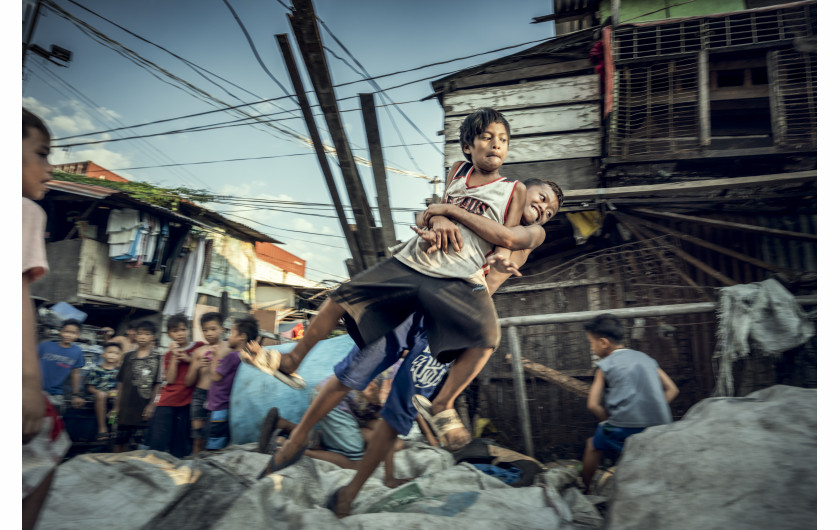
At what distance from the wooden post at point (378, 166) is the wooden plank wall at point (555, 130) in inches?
95.3

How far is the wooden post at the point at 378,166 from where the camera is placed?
13.1 feet

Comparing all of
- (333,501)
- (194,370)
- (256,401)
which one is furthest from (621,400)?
(194,370)

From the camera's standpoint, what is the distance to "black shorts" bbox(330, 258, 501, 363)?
2.10m

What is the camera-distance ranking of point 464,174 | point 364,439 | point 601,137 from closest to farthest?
point 464,174
point 364,439
point 601,137

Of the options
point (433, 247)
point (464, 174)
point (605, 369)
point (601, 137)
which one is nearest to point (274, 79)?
point (464, 174)

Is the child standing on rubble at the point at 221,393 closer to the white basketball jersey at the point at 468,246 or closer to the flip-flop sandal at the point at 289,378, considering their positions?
the flip-flop sandal at the point at 289,378

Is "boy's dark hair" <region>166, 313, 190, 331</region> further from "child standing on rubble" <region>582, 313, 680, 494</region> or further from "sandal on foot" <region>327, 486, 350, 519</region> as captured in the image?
"child standing on rubble" <region>582, 313, 680, 494</region>

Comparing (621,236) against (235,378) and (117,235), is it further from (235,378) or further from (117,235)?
(117,235)

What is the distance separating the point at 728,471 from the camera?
6.16 ft

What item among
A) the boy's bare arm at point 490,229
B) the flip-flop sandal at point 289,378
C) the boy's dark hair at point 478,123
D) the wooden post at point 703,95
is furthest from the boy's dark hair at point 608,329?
the wooden post at point 703,95

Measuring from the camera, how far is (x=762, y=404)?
2262 mm

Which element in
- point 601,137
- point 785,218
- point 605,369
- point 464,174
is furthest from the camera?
point 601,137

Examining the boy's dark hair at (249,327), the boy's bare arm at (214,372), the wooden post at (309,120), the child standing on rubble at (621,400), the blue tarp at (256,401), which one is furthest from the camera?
the boy's bare arm at (214,372)
